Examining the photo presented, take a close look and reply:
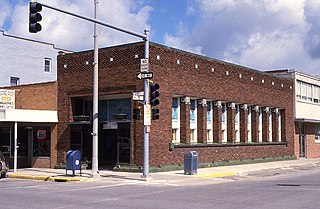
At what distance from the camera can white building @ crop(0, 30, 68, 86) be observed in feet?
148

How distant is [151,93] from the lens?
22062 mm

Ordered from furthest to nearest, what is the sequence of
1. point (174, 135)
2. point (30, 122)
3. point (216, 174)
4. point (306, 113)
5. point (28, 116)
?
point (306, 113)
point (30, 122)
point (174, 135)
point (28, 116)
point (216, 174)

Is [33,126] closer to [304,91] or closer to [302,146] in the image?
[302,146]

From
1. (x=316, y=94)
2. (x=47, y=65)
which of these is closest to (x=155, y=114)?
(x=316, y=94)

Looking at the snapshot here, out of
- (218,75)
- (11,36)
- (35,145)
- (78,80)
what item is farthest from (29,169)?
(11,36)

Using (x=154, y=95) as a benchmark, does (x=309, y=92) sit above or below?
above

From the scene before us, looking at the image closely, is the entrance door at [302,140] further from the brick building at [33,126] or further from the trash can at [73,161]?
the trash can at [73,161]

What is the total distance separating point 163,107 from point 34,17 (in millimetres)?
11801

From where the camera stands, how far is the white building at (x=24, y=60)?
45062 millimetres

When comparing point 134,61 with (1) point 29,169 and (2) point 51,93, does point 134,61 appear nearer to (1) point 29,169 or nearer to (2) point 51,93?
(2) point 51,93

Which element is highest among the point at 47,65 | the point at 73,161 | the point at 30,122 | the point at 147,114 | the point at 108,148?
the point at 47,65

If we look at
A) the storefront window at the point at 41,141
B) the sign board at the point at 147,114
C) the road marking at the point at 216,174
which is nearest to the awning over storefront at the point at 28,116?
the storefront window at the point at 41,141

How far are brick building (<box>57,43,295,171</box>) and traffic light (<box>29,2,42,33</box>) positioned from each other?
1014 centimetres

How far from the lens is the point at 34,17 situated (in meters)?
15.9
